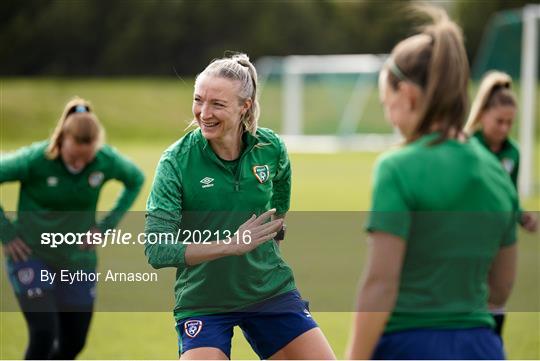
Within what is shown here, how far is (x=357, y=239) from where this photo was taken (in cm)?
1257

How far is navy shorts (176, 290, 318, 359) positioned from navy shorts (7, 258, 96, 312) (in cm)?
191

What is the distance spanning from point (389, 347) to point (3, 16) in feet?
150

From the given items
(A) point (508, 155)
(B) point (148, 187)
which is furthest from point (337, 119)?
(A) point (508, 155)

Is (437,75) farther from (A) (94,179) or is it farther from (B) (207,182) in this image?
(A) (94,179)

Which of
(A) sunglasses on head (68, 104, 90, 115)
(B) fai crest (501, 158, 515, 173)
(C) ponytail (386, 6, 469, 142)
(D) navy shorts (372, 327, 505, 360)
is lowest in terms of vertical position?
(B) fai crest (501, 158, 515, 173)

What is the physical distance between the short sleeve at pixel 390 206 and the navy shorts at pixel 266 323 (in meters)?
1.55

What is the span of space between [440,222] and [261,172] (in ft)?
5.09

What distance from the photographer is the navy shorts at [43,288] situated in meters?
5.68

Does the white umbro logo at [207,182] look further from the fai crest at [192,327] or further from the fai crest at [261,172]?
the fai crest at [192,327]

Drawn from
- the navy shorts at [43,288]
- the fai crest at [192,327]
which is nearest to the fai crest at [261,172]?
the fai crest at [192,327]

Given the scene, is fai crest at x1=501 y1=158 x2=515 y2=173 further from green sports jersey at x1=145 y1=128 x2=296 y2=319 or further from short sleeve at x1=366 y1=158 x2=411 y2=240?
short sleeve at x1=366 y1=158 x2=411 y2=240

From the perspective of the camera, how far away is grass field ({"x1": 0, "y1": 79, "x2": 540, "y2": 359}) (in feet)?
23.8

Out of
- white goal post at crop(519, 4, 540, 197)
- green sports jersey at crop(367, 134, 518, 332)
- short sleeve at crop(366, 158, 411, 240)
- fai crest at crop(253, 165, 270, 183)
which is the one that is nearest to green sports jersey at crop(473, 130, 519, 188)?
→ fai crest at crop(253, 165, 270, 183)

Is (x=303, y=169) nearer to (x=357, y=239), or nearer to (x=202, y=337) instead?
(x=357, y=239)
